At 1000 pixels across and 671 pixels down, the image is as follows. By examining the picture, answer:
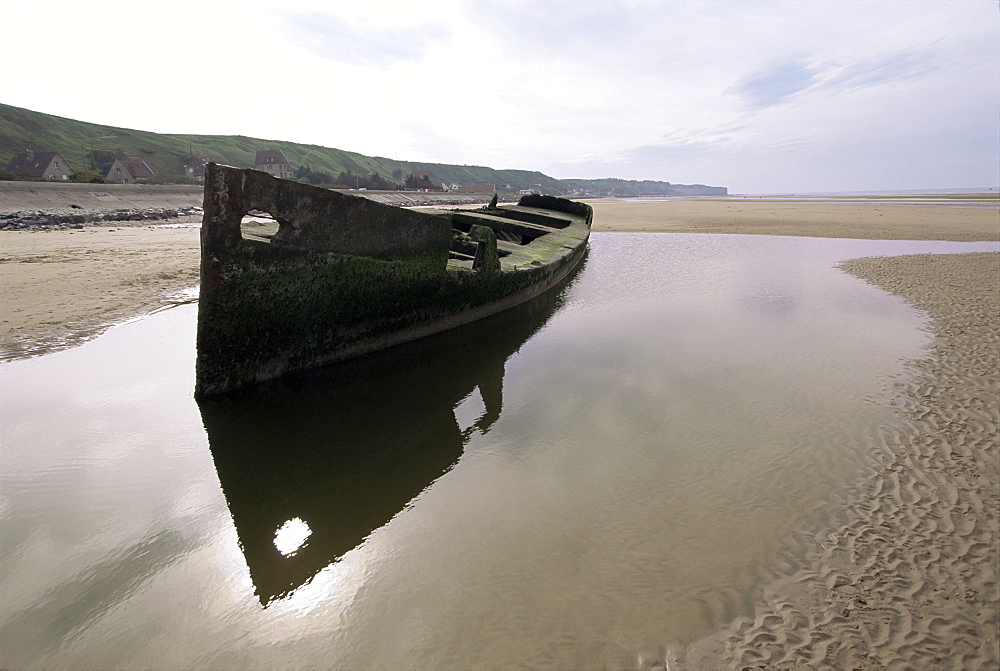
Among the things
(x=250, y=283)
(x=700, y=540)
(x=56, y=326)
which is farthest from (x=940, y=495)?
(x=56, y=326)

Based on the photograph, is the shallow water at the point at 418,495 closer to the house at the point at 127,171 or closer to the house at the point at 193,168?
the house at the point at 127,171

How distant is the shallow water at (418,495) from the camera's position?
253cm

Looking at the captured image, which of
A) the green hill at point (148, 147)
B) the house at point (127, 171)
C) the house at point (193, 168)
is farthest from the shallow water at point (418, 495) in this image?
the house at point (193, 168)

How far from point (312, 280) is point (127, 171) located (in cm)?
8021

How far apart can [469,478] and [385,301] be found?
11.3 feet

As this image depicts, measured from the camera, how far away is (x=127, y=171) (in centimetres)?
6475

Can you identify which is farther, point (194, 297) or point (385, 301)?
point (194, 297)

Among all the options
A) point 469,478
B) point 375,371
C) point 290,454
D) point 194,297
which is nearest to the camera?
point 469,478

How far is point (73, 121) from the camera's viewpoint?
287 ft

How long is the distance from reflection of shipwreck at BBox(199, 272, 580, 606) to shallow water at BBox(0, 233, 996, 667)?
0.09ft

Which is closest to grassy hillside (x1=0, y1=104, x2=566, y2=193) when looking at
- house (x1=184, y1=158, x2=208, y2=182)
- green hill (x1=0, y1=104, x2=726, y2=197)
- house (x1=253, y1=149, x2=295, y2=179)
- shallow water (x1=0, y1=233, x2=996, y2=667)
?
green hill (x1=0, y1=104, x2=726, y2=197)

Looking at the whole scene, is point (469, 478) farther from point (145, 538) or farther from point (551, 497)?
point (145, 538)

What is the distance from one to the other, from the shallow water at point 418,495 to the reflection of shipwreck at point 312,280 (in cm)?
39

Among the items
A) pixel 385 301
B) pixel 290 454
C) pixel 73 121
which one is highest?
pixel 73 121
